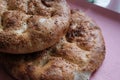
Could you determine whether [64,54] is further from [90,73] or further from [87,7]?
[87,7]

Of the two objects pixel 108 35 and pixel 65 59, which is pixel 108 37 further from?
pixel 65 59

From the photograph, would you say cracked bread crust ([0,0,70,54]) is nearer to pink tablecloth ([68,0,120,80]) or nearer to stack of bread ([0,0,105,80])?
stack of bread ([0,0,105,80])

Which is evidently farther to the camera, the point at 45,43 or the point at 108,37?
the point at 108,37

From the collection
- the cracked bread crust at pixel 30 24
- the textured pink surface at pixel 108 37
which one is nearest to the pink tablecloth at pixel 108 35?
the textured pink surface at pixel 108 37

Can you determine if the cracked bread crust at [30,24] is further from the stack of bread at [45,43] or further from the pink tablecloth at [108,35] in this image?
the pink tablecloth at [108,35]

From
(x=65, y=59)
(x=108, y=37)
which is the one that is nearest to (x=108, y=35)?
(x=108, y=37)

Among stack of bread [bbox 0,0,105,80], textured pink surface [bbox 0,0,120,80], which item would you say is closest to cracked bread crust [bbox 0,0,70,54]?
stack of bread [bbox 0,0,105,80]

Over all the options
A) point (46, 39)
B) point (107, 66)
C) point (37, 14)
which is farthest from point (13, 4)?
point (107, 66)

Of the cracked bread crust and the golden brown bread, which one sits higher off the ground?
the cracked bread crust
